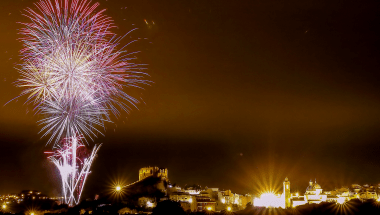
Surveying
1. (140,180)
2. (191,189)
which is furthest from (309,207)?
(140,180)

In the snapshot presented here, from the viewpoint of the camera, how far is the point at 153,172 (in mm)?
80312

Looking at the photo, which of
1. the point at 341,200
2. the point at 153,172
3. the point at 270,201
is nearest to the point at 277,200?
the point at 270,201

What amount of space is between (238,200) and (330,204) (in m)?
20.8

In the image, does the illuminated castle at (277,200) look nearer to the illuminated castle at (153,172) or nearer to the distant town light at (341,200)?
the distant town light at (341,200)

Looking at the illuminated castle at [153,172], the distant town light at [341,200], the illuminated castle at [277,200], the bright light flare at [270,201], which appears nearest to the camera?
the distant town light at [341,200]

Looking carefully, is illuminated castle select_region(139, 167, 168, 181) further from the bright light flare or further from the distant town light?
Answer: the distant town light

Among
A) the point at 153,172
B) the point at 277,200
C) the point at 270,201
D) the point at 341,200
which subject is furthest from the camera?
the point at 153,172

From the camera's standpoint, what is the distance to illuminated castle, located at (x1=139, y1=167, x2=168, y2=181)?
78.6 meters

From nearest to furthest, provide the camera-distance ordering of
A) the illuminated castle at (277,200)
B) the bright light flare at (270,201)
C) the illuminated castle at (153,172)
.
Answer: the illuminated castle at (277,200) → the bright light flare at (270,201) → the illuminated castle at (153,172)

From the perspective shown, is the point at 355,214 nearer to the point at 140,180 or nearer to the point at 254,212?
the point at 254,212

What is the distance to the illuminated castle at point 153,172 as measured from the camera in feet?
258

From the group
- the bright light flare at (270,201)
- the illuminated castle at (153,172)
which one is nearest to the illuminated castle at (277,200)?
the bright light flare at (270,201)

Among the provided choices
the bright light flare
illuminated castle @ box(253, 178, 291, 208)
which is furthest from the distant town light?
the bright light flare

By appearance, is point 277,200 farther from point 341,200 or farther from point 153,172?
point 153,172
